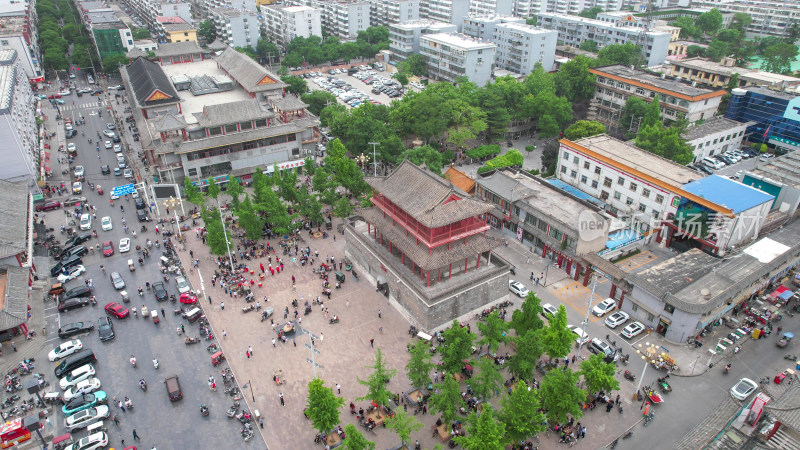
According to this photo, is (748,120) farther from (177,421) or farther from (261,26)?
(261,26)

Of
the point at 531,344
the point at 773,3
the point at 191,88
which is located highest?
the point at 773,3

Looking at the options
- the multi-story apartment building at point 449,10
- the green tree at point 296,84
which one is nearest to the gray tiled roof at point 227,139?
the green tree at point 296,84

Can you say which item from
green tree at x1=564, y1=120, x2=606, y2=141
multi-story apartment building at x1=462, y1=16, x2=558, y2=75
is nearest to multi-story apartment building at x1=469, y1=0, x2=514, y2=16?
multi-story apartment building at x1=462, y1=16, x2=558, y2=75

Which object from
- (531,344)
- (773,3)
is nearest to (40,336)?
(531,344)

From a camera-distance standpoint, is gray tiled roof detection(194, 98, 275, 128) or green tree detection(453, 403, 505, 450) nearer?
green tree detection(453, 403, 505, 450)

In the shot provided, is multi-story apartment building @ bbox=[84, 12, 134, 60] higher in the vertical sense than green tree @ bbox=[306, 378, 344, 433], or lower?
higher

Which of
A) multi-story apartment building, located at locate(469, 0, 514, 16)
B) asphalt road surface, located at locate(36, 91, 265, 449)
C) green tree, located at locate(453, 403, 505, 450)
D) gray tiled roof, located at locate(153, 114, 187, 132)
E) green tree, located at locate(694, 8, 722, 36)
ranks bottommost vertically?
asphalt road surface, located at locate(36, 91, 265, 449)

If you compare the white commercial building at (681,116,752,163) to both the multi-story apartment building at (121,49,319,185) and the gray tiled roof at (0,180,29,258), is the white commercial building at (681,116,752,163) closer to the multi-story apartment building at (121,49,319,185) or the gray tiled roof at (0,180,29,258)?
the multi-story apartment building at (121,49,319,185)
